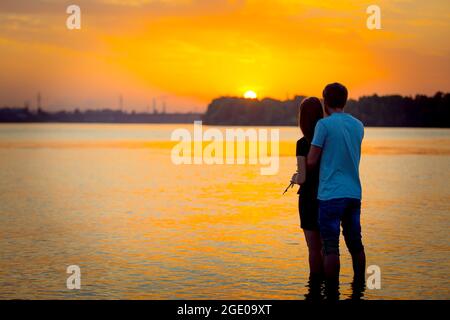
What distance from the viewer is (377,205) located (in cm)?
1820

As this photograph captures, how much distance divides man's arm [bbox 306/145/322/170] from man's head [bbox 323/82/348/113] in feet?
1.37

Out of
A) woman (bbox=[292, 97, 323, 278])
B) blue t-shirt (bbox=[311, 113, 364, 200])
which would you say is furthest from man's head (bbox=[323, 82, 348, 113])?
woman (bbox=[292, 97, 323, 278])

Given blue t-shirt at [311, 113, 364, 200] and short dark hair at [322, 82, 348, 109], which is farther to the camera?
short dark hair at [322, 82, 348, 109]

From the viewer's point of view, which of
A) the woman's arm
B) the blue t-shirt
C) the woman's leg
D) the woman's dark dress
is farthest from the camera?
the woman's leg

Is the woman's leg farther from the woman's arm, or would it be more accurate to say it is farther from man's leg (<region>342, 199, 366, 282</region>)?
the woman's arm

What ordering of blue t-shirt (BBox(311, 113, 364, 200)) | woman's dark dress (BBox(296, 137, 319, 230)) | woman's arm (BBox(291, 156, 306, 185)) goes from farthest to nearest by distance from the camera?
woman's dark dress (BBox(296, 137, 319, 230))
woman's arm (BBox(291, 156, 306, 185))
blue t-shirt (BBox(311, 113, 364, 200))

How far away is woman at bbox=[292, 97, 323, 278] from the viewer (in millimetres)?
7287

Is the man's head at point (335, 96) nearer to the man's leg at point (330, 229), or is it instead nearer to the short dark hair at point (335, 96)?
the short dark hair at point (335, 96)

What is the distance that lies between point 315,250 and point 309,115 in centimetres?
146

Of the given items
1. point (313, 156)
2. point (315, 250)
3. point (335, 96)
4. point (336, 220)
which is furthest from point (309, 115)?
point (315, 250)

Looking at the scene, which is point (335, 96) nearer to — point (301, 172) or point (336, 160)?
point (336, 160)

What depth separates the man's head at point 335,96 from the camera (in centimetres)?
686

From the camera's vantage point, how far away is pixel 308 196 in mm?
7520

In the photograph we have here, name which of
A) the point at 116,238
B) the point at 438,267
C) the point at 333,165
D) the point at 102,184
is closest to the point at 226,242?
the point at 116,238
